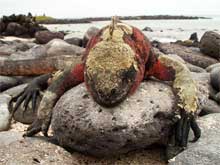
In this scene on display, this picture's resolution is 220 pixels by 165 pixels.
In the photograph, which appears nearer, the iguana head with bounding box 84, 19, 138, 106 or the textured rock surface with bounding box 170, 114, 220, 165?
the textured rock surface with bounding box 170, 114, 220, 165

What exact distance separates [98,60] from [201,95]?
56.4 inches

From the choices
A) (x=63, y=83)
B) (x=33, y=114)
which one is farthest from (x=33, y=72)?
(x=63, y=83)

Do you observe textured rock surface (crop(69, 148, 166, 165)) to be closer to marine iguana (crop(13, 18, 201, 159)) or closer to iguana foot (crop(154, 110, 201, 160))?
iguana foot (crop(154, 110, 201, 160))

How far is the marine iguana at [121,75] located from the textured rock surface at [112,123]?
A: 114 mm

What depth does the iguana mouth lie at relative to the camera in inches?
175

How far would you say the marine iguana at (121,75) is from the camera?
4512 mm

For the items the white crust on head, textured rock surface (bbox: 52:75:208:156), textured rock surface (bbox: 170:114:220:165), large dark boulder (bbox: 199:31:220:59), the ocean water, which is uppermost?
the white crust on head

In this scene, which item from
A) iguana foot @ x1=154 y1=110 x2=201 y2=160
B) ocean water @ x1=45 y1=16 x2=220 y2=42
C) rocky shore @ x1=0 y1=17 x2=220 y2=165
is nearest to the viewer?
rocky shore @ x1=0 y1=17 x2=220 y2=165

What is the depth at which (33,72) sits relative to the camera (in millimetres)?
8867

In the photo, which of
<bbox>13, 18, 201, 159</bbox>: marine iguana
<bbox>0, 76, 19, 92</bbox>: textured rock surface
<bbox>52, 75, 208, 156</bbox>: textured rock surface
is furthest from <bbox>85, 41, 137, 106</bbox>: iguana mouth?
<bbox>0, 76, 19, 92</bbox>: textured rock surface

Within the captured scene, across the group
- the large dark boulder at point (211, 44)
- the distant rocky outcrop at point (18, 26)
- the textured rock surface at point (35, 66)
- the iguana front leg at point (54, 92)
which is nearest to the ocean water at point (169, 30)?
the distant rocky outcrop at point (18, 26)

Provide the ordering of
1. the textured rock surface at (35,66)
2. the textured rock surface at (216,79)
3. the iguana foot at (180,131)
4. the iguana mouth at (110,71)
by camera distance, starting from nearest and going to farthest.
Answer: the iguana mouth at (110,71)
the iguana foot at (180,131)
the textured rock surface at (216,79)
the textured rock surface at (35,66)

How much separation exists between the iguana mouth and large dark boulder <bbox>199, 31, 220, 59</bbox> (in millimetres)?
8428

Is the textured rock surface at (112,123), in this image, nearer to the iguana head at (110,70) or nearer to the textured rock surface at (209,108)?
the iguana head at (110,70)
